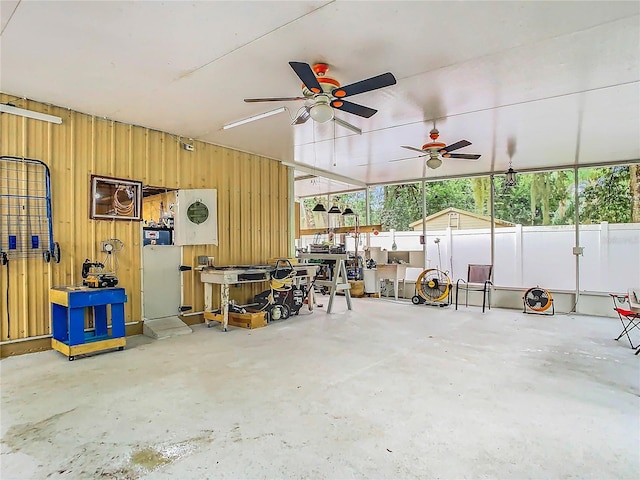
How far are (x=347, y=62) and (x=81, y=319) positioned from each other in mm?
3918

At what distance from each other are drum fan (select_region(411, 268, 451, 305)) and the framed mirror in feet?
18.2

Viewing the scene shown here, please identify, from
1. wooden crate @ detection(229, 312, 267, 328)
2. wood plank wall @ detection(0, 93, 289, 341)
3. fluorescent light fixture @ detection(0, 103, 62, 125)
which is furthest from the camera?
wooden crate @ detection(229, 312, 267, 328)

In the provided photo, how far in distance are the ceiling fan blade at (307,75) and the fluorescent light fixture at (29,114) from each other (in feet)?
10.9

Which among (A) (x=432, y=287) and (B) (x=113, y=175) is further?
(A) (x=432, y=287)

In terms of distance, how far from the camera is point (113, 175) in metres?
4.94

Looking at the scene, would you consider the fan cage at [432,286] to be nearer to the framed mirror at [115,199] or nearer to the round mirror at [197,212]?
the round mirror at [197,212]

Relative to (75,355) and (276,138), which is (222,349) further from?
(276,138)

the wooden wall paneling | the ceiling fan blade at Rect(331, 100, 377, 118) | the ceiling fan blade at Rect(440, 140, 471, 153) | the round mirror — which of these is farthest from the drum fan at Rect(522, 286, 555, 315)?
the round mirror

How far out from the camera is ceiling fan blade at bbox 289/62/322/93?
291 cm

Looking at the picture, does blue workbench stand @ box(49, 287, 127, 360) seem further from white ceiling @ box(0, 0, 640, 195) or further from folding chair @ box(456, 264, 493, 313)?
folding chair @ box(456, 264, 493, 313)

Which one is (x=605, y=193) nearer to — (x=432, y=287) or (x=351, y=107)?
(x=432, y=287)

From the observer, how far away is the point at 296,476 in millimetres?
1948

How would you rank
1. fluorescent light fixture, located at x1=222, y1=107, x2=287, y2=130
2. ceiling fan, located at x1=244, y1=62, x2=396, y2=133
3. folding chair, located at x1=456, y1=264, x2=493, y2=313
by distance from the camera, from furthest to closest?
1. folding chair, located at x1=456, y1=264, x2=493, y2=313
2. fluorescent light fixture, located at x1=222, y1=107, x2=287, y2=130
3. ceiling fan, located at x1=244, y1=62, x2=396, y2=133

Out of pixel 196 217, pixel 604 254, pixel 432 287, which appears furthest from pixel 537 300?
pixel 196 217
